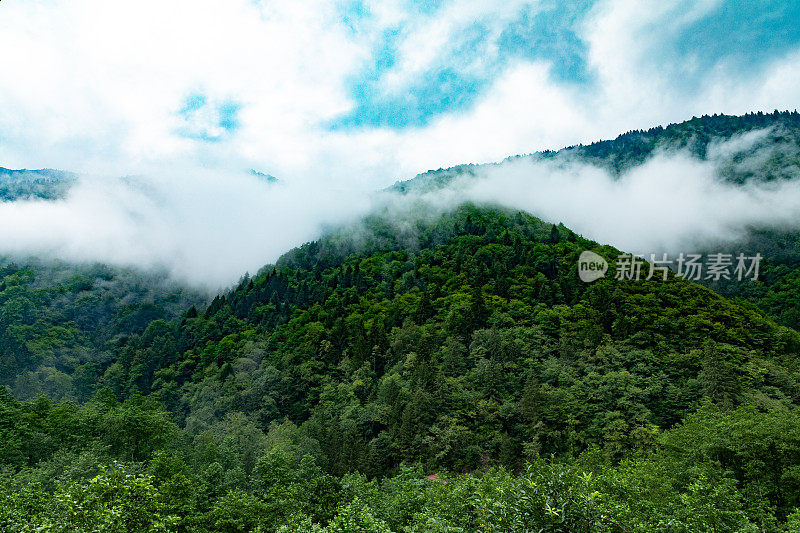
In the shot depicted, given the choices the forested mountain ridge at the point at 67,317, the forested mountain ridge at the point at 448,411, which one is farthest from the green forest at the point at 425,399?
the forested mountain ridge at the point at 67,317

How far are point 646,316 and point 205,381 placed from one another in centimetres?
9544

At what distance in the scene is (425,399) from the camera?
68.9m

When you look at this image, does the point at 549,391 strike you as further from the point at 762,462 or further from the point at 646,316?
the point at 762,462

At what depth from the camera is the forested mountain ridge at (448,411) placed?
22125mm

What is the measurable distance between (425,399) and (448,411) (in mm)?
4168

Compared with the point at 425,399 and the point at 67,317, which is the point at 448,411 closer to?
the point at 425,399

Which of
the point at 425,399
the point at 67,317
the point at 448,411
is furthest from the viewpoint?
the point at 67,317

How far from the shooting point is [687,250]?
499 ft

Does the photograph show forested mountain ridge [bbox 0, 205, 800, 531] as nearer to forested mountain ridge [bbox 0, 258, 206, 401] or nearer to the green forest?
the green forest

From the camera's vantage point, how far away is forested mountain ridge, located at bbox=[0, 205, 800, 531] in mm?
22125

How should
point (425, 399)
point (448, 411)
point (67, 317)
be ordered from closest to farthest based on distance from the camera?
point (448, 411) < point (425, 399) < point (67, 317)

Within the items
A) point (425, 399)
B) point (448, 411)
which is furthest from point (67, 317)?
point (448, 411)

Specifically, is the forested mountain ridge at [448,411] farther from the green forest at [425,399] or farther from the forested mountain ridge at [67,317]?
the forested mountain ridge at [67,317]

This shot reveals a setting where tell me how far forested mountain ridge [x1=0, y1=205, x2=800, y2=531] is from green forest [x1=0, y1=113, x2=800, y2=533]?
11.9 inches
